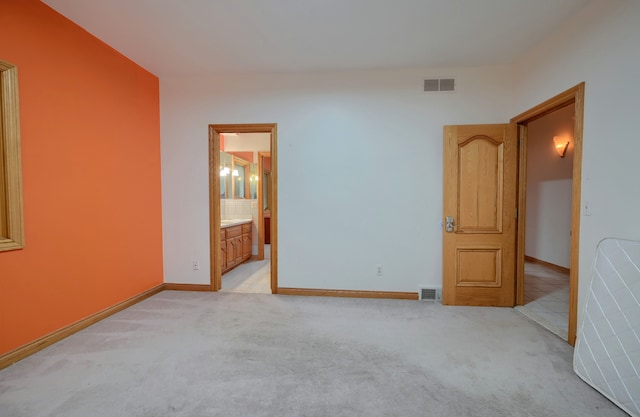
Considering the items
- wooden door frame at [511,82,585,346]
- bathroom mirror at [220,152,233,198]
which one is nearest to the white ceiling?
wooden door frame at [511,82,585,346]

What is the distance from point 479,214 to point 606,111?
136cm

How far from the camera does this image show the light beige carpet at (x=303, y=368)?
60.8 inches

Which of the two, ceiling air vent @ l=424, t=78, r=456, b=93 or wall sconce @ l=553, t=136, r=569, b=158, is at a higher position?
ceiling air vent @ l=424, t=78, r=456, b=93

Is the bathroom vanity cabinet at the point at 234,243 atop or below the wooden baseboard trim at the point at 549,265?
atop

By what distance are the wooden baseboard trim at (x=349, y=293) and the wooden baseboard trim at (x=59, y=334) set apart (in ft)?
5.54

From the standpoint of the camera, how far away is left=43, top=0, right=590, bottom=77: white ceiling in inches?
84.0

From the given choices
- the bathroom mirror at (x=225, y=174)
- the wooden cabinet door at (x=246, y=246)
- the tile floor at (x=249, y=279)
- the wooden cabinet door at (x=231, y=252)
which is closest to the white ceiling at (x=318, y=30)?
the bathroom mirror at (x=225, y=174)

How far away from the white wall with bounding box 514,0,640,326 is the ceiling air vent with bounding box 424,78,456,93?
966 millimetres

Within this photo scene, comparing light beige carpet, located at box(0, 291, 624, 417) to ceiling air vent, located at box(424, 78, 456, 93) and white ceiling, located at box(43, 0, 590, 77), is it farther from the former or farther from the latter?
white ceiling, located at box(43, 0, 590, 77)

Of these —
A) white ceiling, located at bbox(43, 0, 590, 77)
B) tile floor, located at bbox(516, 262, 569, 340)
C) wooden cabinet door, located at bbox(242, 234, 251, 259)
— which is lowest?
tile floor, located at bbox(516, 262, 569, 340)

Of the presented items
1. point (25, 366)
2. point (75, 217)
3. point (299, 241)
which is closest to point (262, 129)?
point (299, 241)

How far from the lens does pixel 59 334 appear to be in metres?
2.25

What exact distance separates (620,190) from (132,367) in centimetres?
366

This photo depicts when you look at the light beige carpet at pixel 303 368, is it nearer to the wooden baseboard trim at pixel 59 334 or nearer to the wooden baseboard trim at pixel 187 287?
the wooden baseboard trim at pixel 59 334
